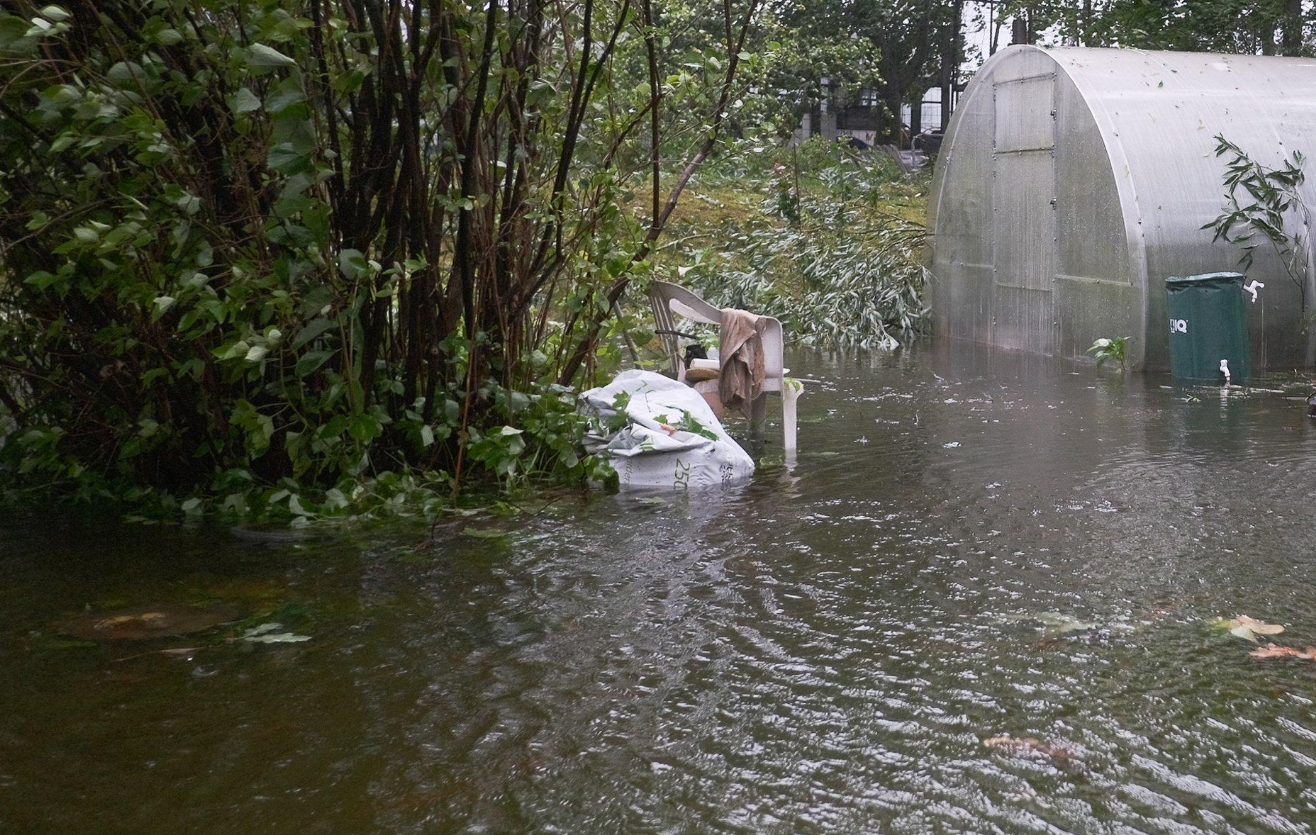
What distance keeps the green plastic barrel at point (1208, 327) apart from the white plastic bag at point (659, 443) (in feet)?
20.7

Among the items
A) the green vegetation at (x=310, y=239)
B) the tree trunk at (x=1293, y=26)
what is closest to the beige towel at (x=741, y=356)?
the green vegetation at (x=310, y=239)

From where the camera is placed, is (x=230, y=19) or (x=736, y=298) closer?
(x=230, y=19)

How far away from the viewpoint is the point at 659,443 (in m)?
7.66

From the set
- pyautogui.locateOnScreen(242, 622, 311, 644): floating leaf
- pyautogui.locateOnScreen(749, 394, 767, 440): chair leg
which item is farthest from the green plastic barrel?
pyautogui.locateOnScreen(242, 622, 311, 644): floating leaf

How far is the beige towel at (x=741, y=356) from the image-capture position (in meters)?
8.78

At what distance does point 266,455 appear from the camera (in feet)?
22.9

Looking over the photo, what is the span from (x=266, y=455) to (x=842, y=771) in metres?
4.23

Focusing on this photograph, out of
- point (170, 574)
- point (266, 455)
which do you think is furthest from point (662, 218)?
point (170, 574)

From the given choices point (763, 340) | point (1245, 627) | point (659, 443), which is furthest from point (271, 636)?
point (763, 340)

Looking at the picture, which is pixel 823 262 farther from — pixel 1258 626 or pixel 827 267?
pixel 1258 626

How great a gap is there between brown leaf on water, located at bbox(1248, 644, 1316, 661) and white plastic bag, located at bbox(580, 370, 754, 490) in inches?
143

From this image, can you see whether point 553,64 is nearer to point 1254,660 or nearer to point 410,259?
point 410,259

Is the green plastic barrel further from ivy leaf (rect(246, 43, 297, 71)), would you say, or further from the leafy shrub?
ivy leaf (rect(246, 43, 297, 71))

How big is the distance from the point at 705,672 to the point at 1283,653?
1.91m
